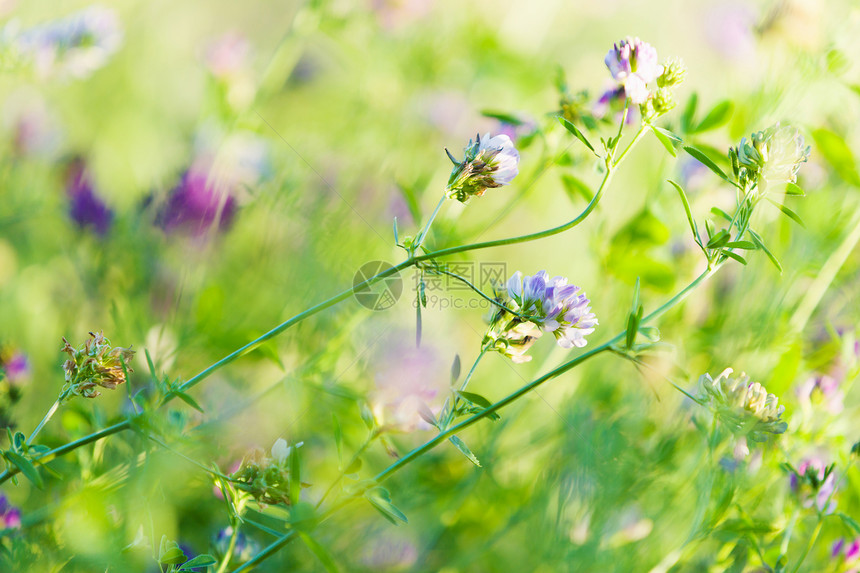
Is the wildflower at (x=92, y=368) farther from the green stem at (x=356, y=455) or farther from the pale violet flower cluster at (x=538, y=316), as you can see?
the pale violet flower cluster at (x=538, y=316)

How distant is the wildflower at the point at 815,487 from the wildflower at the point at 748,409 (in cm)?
14

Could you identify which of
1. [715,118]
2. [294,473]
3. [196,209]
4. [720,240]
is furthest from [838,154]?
[196,209]

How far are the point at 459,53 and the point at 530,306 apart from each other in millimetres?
964

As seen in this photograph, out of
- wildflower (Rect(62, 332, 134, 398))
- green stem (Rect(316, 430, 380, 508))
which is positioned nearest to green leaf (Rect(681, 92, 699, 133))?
green stem (Rect(316, 430, 380, 508))

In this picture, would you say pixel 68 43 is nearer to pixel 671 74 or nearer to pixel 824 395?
pixel 671 74

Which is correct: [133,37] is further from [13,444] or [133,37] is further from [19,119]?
[13,444]

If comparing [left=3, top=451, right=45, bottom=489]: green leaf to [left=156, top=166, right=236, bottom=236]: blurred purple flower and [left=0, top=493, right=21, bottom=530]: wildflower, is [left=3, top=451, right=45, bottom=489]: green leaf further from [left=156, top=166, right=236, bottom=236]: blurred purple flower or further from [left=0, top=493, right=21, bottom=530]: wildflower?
[left=156, top=166, right=236, bottom=236]: blurred purple flower

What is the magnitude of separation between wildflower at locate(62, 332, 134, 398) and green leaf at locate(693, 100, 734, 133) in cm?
56

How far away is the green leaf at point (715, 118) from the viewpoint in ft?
2.12

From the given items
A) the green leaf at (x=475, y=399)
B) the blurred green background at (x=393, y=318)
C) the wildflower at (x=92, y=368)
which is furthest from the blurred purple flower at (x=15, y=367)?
the green leaf at (x=475, y=399)

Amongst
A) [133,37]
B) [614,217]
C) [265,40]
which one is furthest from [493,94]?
[133,37]

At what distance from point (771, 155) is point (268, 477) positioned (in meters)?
0.41

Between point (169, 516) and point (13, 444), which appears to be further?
point (169, 516)

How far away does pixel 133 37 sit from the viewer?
Result: 1.47 m
